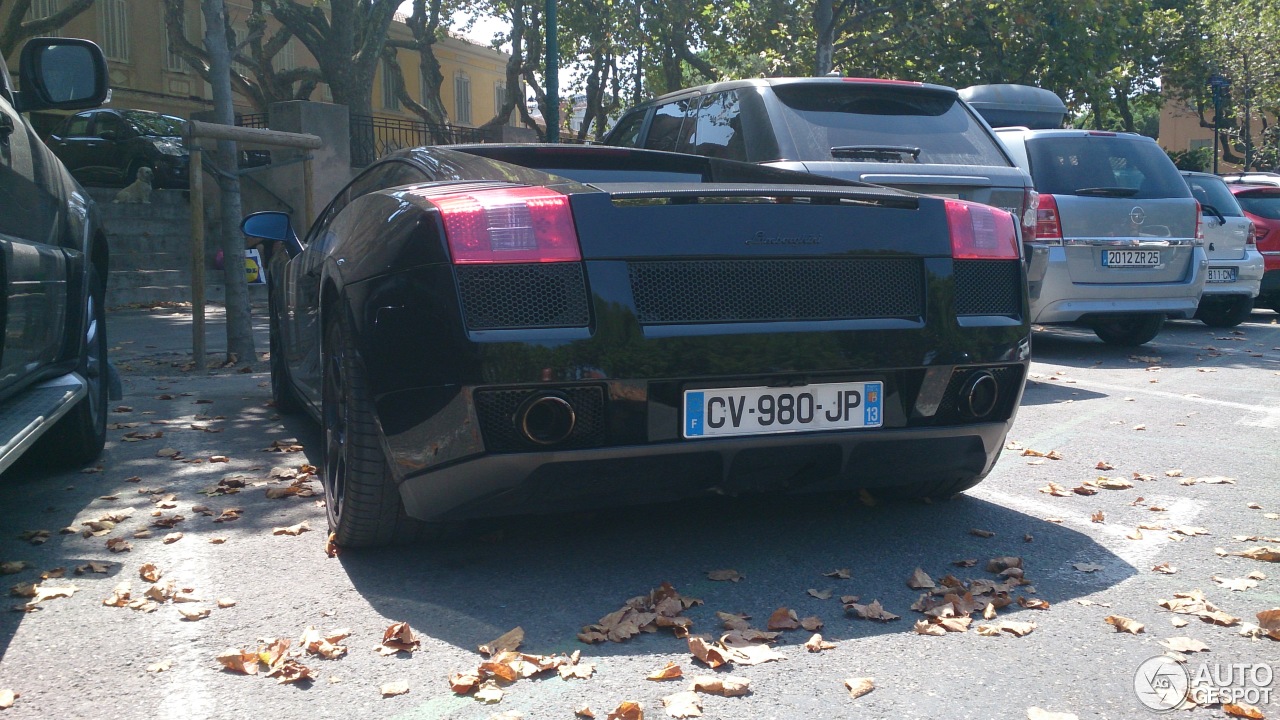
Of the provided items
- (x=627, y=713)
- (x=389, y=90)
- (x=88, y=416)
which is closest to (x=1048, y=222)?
(x=88, y=416)

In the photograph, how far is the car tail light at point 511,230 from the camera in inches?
126

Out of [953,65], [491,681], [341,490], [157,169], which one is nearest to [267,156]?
[157,169]

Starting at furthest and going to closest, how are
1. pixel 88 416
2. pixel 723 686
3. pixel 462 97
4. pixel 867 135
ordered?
pixel 462 97 → pixel 867 135 → pixel 88 416 → pixel 723 686

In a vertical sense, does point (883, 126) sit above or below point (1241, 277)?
above

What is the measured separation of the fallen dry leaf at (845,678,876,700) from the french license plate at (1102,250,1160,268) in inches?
283

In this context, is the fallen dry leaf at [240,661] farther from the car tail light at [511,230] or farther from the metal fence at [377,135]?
the metal fence at [377,135]

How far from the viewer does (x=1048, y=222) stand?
9.09m

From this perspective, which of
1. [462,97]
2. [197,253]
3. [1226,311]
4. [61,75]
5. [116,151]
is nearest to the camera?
[61,75]

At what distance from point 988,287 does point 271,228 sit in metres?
3.60

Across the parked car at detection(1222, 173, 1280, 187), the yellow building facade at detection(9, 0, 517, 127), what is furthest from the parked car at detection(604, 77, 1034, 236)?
the yellow building facade at detection(9, 0, 517, 127)

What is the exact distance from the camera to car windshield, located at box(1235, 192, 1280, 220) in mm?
13438

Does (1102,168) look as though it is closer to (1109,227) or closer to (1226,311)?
(1109,227)

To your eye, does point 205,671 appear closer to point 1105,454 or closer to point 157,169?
point 1105,454

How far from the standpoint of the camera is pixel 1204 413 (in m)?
6.74
